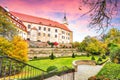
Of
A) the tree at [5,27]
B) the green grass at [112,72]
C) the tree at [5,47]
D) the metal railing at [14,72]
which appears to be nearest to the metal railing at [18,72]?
the metal railing at [14,72]

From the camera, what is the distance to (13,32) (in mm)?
→ 37312

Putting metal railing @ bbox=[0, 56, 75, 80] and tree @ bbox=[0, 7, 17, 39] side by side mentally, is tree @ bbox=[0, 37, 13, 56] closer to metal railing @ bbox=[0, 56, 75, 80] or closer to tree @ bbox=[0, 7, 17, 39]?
tree @ bbox=[0, 7, 17, 39]

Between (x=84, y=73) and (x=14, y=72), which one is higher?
(x=14, y=72)

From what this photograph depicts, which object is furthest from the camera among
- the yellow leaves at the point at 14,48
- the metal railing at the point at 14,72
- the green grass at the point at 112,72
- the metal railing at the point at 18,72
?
the yellow leaves at the point at 14,48

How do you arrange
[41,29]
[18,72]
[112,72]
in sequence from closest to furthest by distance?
[18,72], [112,72], [41,29]

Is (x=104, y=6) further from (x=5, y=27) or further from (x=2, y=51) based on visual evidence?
(x=5, y=27)

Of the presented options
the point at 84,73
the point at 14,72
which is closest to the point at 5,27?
the point at 84,73

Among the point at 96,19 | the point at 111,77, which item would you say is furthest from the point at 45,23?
the point at 96,19

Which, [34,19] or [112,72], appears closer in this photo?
[112,72]

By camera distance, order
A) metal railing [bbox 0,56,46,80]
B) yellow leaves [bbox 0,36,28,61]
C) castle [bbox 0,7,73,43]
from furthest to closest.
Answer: castle [bbox 0,7,73,43] → yellow leaves [bbox 0,36,28,61] → metal railing [bbox 0,56,46,80]

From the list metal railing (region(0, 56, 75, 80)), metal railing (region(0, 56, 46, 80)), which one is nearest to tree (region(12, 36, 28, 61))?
metal railing (region(0, 56, 75, 80))

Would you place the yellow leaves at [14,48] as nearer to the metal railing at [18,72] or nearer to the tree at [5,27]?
the tree at [5,27]

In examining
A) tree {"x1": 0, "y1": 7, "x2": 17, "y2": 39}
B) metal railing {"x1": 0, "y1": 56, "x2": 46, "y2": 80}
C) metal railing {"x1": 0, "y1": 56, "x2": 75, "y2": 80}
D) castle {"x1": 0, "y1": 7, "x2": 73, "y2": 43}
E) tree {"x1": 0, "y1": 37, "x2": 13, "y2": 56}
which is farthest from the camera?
castle {"x1": 0, "y1": 7, "x2": 73, "y2": 43}

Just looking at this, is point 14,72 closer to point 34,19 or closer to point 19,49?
A: point 19,49
